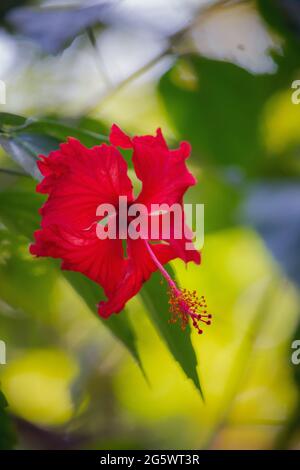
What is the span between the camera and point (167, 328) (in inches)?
26.6

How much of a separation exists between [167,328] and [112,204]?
132 millimetres

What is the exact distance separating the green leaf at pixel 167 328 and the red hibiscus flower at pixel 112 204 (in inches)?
0.5

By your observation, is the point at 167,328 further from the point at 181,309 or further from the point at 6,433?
the point at 6,433

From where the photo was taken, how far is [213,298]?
1.22 m

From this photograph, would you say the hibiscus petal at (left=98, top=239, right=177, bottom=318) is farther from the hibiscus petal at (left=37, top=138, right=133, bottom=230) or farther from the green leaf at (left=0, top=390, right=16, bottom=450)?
the green leaf at (left=0, top=390, right=16, bottom=450)

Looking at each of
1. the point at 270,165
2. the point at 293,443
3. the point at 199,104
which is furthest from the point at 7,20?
the point at 293,443

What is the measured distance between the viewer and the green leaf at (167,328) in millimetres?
641

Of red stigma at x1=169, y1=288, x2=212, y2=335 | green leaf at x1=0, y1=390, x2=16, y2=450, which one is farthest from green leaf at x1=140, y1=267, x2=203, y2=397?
green leaf at x1=0, y1=390, x2=16, y2=450

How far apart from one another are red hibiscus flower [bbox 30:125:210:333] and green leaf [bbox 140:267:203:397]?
0.01m

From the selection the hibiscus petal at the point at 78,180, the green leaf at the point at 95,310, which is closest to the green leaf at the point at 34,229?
the green leaf at the point at 95,310

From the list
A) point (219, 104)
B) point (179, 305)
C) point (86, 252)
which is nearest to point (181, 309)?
point (179, 305)

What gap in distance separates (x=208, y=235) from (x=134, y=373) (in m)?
0.33

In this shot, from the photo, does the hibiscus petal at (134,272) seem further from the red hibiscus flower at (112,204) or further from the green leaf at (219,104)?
the green leaf at (219,104)

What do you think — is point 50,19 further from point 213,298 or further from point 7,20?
point 213,298
